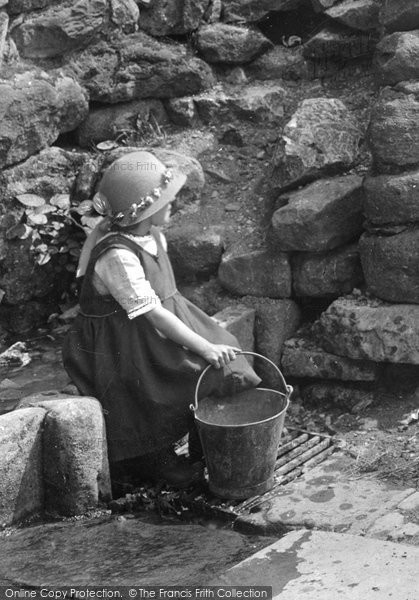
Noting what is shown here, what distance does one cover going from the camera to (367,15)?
22.7ft

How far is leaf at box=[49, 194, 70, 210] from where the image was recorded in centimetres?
689

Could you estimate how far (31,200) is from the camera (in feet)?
22.3

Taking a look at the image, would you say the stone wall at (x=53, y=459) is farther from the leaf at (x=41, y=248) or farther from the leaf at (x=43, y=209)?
the leaf at (x=43, y=209)

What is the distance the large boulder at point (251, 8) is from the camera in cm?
744

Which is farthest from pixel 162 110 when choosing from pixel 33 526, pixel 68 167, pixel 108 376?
pixel 33 526

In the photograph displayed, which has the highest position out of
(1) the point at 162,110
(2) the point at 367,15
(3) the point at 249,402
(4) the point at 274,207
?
(2) the point at 367,15

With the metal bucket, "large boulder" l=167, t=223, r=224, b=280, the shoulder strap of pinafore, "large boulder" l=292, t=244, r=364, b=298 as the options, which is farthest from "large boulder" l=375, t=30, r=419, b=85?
the metal bucket

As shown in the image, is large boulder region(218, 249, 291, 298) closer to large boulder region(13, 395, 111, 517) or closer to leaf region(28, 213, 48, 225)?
leaf region(28, 213, 48, 225)

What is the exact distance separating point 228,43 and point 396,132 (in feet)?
6.85

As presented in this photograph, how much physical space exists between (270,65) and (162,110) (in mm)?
905

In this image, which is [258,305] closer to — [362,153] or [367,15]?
[362,153]

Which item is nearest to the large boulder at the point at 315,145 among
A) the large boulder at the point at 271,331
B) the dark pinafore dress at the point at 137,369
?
the large boulder at the point at 271,331

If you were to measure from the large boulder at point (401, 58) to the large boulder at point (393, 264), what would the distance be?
100cm

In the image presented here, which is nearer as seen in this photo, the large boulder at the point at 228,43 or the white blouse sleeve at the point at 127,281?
the white blouse sleeve at the point at 127,281
